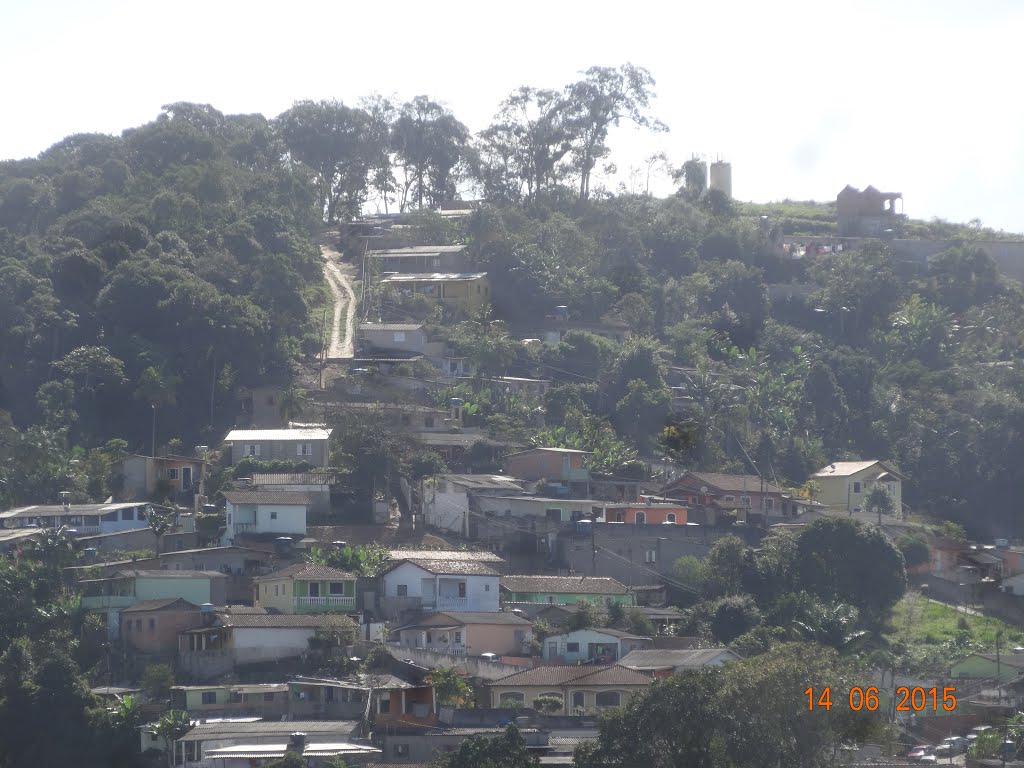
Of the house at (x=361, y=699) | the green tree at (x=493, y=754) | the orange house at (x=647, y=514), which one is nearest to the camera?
the green tree at (x=493, y=754)

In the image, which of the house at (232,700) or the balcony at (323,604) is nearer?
the house at (232,700)

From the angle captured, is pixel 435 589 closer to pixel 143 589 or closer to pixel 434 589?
pixel 434 589

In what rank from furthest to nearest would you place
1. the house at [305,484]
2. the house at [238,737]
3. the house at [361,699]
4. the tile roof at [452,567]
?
1. the house at [305,484]
2. the tile roof at [452,567]
3. the house at [361,699]
4. the house at [238,737]

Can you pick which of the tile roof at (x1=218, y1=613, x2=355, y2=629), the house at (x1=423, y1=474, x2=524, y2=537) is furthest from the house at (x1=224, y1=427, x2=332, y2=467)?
the tile roof at (x1=218, y1=613, x2=355, y2=629)

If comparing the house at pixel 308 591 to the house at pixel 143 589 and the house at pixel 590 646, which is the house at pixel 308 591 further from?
the house at pixel 590 646

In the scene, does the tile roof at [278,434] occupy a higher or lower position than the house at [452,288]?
lower

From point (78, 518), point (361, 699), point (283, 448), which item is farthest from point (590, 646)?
point (78, 518)

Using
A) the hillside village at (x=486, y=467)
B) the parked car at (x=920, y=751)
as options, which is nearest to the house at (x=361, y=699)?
the hillside village at (x=486, y=467)
